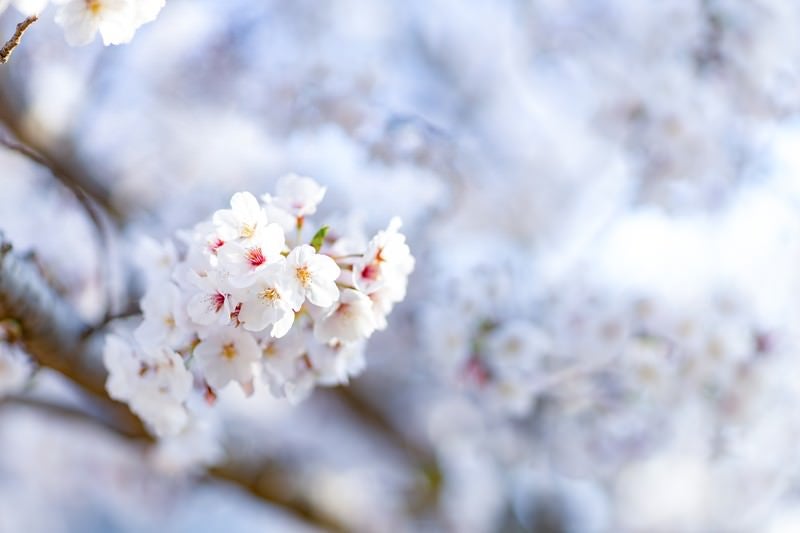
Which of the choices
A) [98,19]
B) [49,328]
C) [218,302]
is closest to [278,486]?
[49,328]

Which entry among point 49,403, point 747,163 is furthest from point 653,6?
point 49,403

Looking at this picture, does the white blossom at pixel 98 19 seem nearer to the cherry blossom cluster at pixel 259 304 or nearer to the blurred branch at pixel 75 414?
the cherry blossom cluster at pixel 259 304

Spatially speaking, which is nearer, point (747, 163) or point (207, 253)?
point (207, 253)

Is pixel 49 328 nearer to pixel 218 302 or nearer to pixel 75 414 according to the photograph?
pixel 218 302

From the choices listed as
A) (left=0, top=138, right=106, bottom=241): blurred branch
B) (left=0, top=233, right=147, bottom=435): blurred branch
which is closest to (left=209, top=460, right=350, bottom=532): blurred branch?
(left=0, top=233, right=147, bottom=435): blurred branch

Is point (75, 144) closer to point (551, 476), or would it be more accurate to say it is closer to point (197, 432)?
point (197, 432)

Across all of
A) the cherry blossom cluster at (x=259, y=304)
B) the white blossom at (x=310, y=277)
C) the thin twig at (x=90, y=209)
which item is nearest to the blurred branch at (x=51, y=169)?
the thin twig at (x=90, y=209)
